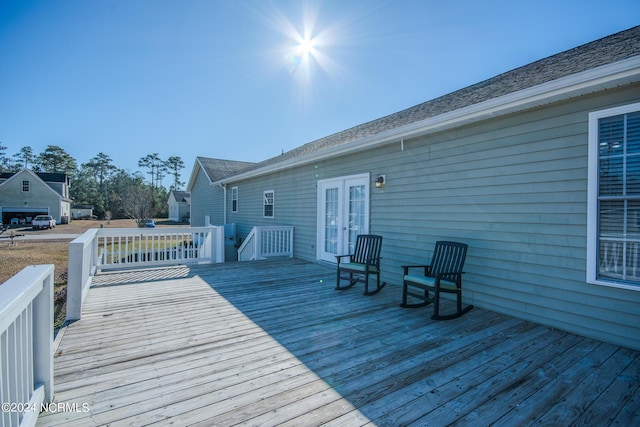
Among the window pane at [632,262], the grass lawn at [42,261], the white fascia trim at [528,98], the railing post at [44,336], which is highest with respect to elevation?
the white fascia trim at [528,98]

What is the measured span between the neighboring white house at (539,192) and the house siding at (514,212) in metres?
0.01

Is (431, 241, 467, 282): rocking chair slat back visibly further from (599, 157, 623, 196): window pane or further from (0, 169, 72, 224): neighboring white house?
(0, 169, 72, 224): neighboring white house

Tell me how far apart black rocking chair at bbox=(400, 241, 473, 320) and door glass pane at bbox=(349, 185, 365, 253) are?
2.05 metres

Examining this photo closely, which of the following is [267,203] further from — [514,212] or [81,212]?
[81,212]

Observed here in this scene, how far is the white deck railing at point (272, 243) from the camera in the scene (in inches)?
310

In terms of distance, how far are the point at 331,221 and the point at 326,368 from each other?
4621mm

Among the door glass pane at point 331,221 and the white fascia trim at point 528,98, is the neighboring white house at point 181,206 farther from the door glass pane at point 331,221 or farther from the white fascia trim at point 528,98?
the white fascia trim at point 528,98

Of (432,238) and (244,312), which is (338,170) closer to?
(432,238)

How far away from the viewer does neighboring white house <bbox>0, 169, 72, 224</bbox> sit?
91.3 ft

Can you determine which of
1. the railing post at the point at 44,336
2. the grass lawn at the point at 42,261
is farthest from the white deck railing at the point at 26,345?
the grass lawn at the point at 42,261

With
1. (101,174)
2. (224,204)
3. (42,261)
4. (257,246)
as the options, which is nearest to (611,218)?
(257,246)

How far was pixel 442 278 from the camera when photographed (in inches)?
151

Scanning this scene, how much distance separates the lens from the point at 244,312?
12.4 ft

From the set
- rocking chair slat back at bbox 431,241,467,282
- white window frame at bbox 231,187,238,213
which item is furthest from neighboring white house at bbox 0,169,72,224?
rocking chair slat back at bbox 431,241,467,282
